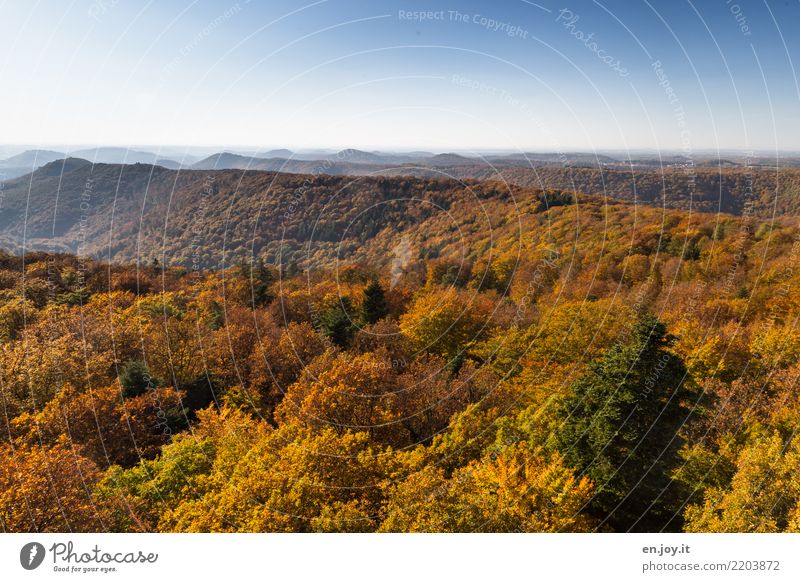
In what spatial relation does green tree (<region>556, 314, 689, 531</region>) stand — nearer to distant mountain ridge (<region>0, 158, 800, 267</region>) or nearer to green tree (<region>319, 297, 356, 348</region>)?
green tree (<region>319, 297, 356, 348</region>)

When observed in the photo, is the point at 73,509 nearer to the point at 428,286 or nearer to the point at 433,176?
the point at 428,286

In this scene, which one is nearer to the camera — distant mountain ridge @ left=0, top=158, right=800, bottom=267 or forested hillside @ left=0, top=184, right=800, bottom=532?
forested hillside @ left=0, top=184, right=800, bottom=532

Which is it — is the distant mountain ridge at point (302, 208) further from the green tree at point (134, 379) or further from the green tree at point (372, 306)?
the green tree at point (134, 379)

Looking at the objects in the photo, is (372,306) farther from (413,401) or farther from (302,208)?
(302,208)
